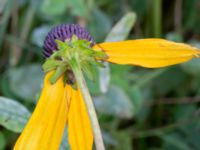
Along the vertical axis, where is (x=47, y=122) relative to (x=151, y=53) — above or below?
below

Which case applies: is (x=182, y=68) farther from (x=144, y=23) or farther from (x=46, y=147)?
(x=46, y=147)

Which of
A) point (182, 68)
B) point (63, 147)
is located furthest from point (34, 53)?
point (63, 147)

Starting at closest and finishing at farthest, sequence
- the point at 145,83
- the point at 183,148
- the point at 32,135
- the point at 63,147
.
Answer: the point at 32,135 < the point at 63,147 < the point at 183,148 < the point at 145,83

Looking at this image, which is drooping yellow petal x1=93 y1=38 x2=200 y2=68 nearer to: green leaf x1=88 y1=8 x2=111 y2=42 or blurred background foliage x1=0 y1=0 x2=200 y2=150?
blurred background foliage x1=0 y1=0 x2=200 y2=150

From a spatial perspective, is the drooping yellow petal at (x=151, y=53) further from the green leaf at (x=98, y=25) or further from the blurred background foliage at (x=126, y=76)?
the green leaf at (x=98, y=25)


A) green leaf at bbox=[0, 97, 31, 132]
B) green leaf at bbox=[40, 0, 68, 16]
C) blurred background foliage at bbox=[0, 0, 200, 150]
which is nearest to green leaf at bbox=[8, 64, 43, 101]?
blurred background foliage at bbox=[0, 0, 200, 150]

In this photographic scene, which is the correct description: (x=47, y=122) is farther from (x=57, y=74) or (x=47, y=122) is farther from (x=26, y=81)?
(x=26, y=81)

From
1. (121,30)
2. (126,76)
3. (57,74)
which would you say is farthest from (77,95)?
(126,76)

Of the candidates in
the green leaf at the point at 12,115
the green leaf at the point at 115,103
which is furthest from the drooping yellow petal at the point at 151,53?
the green leaf at the point at 115,103
